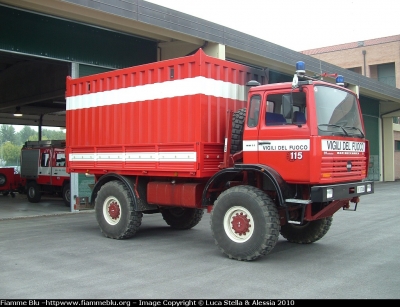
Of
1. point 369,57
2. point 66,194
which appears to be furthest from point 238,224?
point 369,57

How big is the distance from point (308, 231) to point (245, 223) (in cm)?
199

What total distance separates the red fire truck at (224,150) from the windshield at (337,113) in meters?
0.02

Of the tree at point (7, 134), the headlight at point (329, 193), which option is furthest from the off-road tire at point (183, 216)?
the tree at point (7, 134)

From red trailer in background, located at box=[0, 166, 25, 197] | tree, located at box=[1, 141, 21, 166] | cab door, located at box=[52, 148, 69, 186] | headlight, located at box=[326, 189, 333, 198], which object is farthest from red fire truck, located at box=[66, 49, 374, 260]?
tree, located at box=[1, 141, 21, 166]

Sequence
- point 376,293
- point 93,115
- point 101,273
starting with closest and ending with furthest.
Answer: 1. point 376,293
2. point 101,273
3. point 93,115

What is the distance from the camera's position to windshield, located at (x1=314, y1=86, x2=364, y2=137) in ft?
23.6

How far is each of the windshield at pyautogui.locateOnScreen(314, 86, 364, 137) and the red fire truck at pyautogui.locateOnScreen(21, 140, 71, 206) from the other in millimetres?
12505

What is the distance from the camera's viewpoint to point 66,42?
14.4m

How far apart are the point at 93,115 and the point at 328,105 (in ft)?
17.9

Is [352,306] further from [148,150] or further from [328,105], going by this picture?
[148,150]

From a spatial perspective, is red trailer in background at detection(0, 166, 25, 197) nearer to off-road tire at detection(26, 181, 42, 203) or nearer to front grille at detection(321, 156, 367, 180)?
off-road tire at detection(26, 181, 42, 203)

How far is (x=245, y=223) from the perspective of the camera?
739 centimetres

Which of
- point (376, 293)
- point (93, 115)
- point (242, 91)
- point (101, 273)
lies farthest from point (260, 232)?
point (93, 115)

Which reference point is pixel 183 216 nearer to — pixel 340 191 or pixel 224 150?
pixel 224 150
